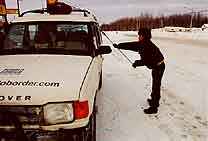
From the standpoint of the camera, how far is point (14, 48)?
5.06 metres

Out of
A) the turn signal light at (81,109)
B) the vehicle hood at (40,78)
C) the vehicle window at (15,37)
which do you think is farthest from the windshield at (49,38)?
the turn signal light at (81,109)

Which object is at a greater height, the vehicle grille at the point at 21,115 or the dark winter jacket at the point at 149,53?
the dark winter jacket at the point at 149,53

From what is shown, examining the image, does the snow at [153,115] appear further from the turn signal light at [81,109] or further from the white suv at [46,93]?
the turn signal light at [81,109]

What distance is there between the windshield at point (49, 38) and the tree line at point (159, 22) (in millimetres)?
108217

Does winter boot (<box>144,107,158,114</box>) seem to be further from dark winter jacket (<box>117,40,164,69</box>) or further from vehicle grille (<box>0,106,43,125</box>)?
vehicle grille (<box>0,106,43,125</box>)

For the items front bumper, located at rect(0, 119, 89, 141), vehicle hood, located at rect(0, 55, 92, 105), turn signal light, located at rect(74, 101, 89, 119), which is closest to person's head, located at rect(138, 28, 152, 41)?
vehicle hood, located at rect(0, 55, 92, 105)

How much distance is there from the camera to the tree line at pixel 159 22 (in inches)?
4589

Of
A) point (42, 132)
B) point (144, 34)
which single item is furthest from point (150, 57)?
point (42, 132)

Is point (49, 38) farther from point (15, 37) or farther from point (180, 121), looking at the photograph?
point (180, 121)

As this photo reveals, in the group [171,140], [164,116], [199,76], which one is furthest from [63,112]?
[199,76]

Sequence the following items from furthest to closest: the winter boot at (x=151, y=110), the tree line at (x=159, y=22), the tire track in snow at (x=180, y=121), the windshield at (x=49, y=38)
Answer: the tree line at (x=159, y=22)
the winter boot at (x=151, y=110)
the tire track in snow at (x=180, y=121)
the windshield at (x=49, y=38)

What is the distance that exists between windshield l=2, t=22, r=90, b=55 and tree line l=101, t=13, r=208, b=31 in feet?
355

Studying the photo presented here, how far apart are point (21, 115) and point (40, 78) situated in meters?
0.49

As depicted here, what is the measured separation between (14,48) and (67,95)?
195 centimetres
